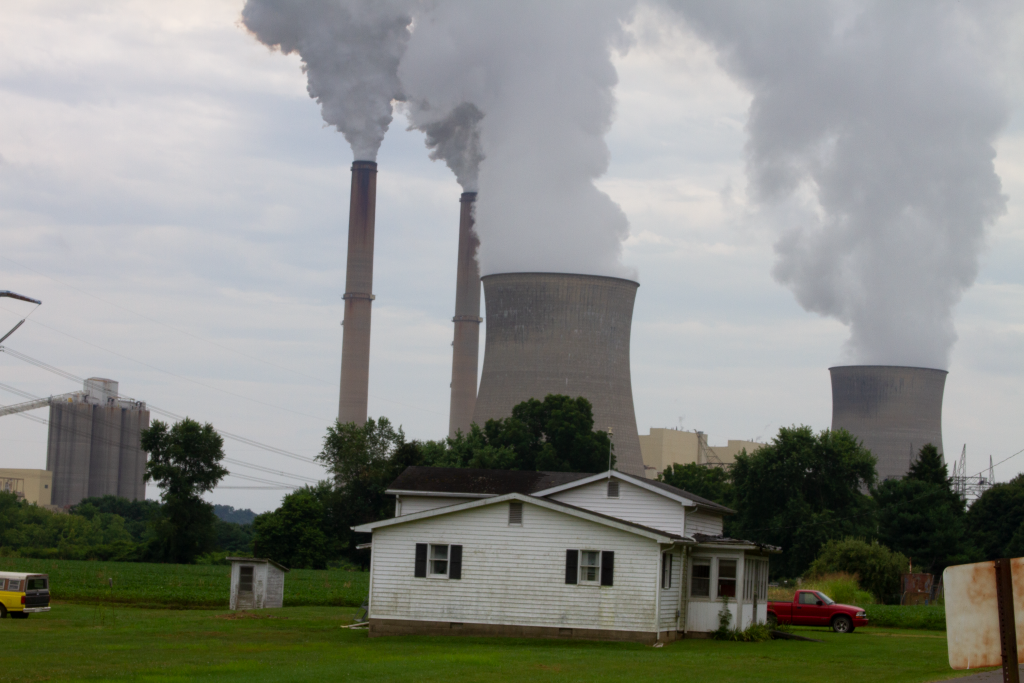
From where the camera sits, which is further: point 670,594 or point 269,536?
point 269,536

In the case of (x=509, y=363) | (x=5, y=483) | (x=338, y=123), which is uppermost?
(x=338, y=123)

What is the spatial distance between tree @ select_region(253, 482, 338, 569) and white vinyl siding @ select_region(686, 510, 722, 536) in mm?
34181

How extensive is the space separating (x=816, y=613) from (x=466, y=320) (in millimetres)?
65832

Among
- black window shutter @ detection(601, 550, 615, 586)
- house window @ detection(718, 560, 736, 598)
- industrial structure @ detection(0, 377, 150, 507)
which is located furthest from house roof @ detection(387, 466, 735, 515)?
industrial structure @ detection(0, 377, 150, 507)

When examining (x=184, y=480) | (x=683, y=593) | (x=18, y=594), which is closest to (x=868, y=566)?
(x=683, y=593)

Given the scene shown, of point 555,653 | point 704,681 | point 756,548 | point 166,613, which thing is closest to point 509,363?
point 166,613

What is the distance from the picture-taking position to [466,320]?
310 ft

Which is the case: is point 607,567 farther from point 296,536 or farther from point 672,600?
point 296,536

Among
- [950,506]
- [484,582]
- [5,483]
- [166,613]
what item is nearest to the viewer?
[484,582]

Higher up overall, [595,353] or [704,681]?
[595,353]

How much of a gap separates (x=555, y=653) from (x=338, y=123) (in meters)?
74.5

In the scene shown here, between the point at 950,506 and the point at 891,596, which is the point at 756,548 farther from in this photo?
the point at 950,506

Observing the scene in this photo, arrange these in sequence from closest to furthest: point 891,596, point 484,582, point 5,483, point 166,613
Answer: point 484,582 < point 166,613 < point 891,596 < point 5,483

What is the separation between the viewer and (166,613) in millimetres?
31906
